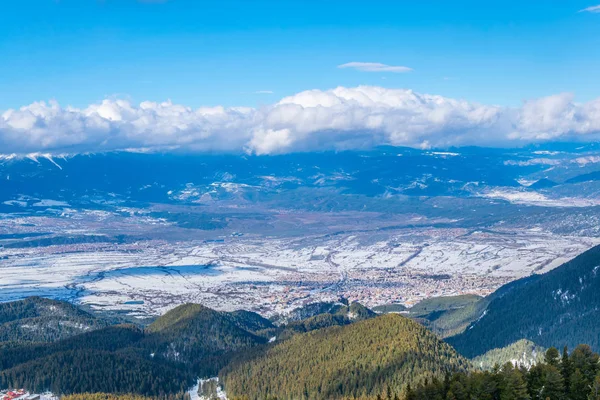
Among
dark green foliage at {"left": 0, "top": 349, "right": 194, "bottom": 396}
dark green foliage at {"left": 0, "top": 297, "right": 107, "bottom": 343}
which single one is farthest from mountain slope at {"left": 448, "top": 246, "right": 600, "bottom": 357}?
dark green foliage at {"left": 0, "top": 297, "right": 107, "bottom": 343}

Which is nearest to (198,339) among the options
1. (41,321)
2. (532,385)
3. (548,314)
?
(41,321)

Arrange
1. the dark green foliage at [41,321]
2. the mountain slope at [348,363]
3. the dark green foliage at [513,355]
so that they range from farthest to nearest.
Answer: the dark green foliage at [41,321], the dark green foliage at [513,355], the mountain slope at [348,363]

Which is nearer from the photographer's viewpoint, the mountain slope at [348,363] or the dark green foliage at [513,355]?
the mountain slope at [348,363]

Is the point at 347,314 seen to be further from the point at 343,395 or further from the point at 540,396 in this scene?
the point at 540,396

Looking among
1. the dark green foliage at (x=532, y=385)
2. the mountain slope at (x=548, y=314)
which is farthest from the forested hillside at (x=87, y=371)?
the mountain slope at (x=548, y=314)

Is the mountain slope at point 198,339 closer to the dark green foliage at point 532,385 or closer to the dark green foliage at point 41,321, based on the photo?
the dark green foliage at point 41,321

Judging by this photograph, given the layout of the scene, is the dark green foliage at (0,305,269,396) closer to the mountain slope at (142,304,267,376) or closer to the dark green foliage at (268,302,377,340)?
the mountain slope at (142,304,267,376)

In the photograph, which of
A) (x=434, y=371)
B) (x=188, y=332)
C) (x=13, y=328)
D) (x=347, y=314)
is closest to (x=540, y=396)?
(x=434, y=371)
